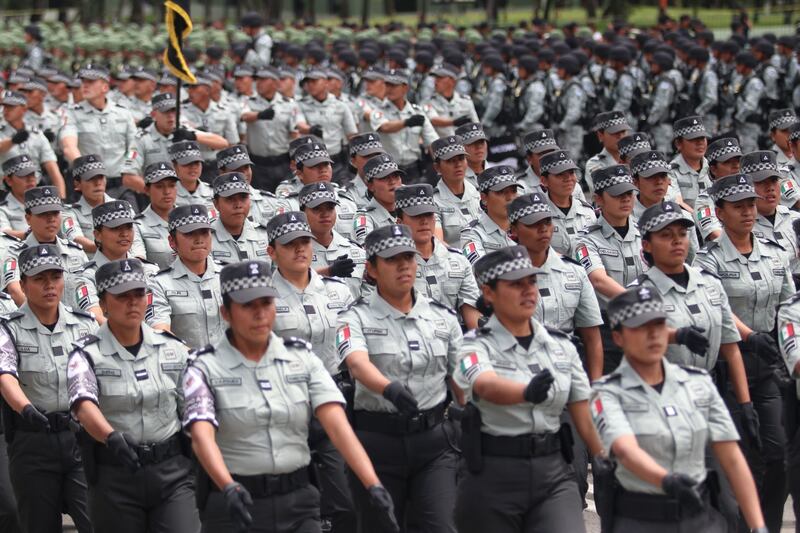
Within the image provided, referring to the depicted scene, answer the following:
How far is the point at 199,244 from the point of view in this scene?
8.92m

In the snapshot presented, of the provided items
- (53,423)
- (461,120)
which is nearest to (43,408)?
(53,423)

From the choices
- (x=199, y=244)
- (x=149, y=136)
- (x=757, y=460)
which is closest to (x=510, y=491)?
(x=757, y=460)

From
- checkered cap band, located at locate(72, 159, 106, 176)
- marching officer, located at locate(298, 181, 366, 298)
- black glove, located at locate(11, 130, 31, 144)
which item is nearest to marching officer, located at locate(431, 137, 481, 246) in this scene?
marching officer, located at locate(298, 181, 366, 298)

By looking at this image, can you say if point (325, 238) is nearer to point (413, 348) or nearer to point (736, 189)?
point (413, 348)

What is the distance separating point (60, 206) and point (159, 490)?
3.86 metres

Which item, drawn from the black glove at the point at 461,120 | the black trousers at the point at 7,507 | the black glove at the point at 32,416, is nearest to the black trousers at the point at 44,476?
the black glove at the point at 32,416

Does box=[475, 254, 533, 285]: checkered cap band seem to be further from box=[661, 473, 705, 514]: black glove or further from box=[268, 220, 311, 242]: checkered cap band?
box=[268, 220, 311, 242]: checkered cap band

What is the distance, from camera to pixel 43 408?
812 cm

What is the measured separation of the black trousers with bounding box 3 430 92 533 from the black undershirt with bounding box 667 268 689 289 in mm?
3233

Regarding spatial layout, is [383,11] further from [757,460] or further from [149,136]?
[757,460]

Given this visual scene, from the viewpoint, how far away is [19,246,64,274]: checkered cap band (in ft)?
26.7

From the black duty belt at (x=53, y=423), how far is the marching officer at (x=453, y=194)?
4.22 m

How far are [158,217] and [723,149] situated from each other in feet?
13.6

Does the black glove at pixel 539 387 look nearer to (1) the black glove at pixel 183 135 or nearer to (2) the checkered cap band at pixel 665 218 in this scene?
(2) the checkered cap band at pixel 665 218
